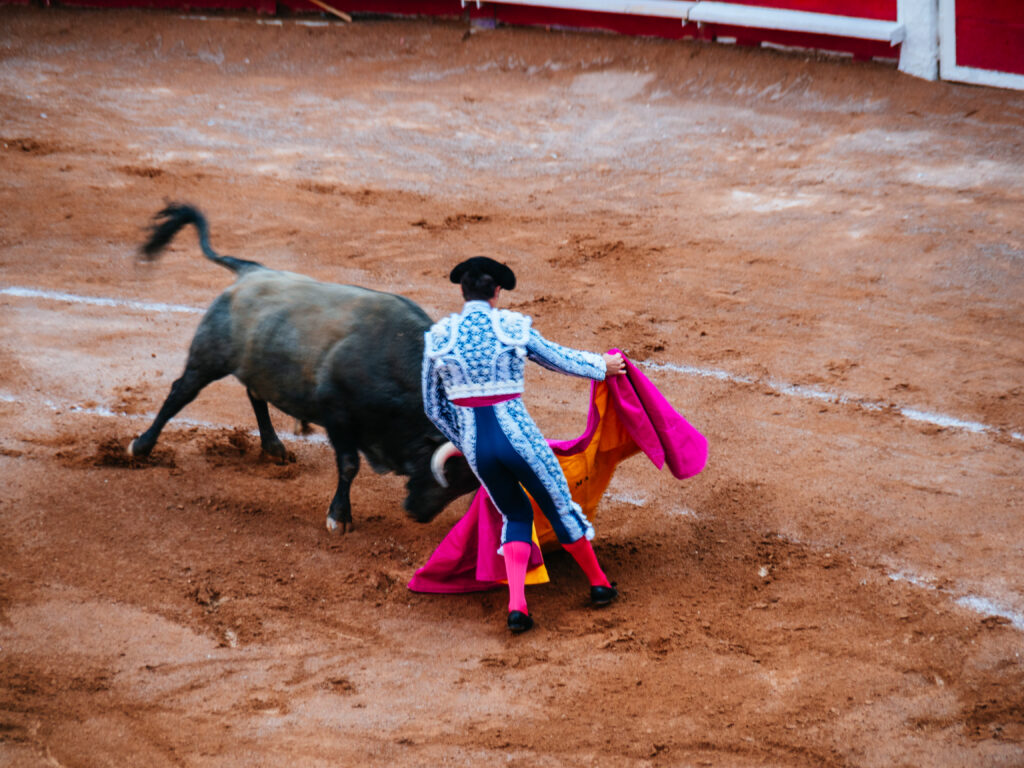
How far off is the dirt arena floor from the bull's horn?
0.48 metres

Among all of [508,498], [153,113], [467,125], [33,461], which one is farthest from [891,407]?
[153,113]

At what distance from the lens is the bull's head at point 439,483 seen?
399cm

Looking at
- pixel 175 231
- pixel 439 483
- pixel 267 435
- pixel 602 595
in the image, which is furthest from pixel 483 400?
pixel 175 231

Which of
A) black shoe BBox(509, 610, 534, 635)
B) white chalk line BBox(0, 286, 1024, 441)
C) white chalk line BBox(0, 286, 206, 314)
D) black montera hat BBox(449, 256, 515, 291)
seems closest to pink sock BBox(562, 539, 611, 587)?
black shoe BBox(509, 610, 534, 635)

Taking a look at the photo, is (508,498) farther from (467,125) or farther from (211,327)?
(467,125)

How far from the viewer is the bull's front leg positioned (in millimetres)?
4379

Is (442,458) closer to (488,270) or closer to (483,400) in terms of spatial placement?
(483,400)

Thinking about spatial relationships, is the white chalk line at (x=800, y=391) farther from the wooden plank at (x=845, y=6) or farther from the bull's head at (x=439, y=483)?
the wooden plank at (x=845, y=6)

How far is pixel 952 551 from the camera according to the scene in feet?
13.8

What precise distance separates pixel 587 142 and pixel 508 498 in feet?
18.7

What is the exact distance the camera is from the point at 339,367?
4.29m

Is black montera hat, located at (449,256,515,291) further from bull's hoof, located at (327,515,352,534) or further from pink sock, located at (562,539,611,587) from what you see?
bull's hoof, located at (327,515,352,534)

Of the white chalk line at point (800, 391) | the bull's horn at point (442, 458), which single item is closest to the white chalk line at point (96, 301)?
the white chalk line at point (800, 391)

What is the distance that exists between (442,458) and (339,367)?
2.12 ft
